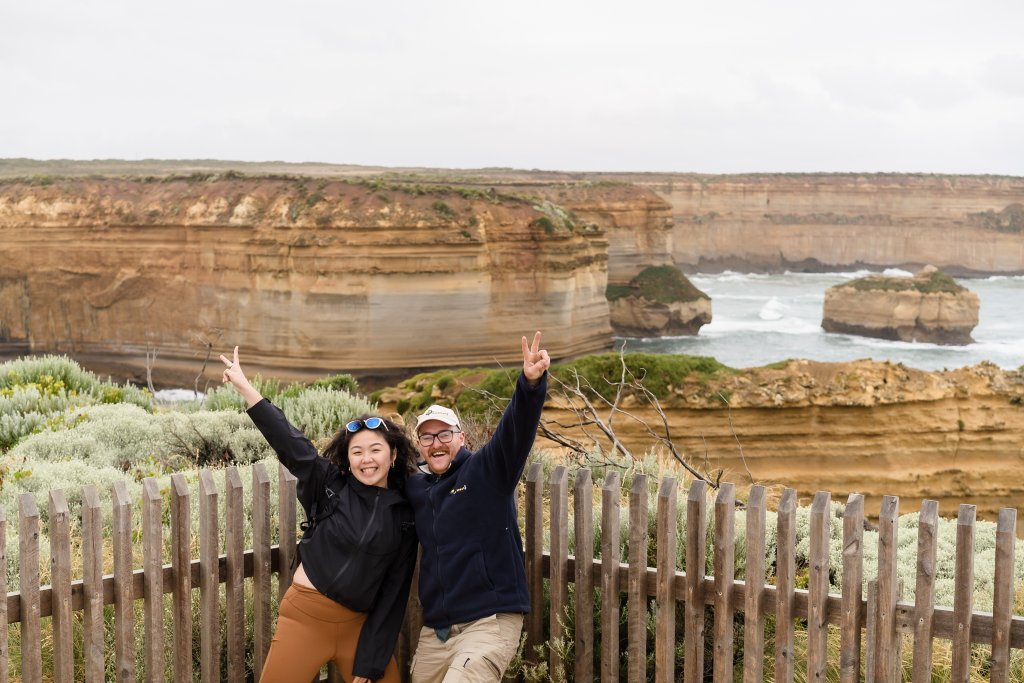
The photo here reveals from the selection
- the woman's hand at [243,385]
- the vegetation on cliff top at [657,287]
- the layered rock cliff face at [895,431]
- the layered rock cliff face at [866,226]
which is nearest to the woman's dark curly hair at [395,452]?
the woman's hand at [243,385]

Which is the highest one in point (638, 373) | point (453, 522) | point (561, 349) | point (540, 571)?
point (453, 522)

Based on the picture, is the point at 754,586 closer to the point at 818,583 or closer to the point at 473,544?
the point at 818,583

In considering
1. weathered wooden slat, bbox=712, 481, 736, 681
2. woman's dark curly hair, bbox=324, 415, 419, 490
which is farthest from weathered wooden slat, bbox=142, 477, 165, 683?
weathered wooden slat, bbox=712, 481, 736, 681

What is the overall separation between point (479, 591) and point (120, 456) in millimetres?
4771

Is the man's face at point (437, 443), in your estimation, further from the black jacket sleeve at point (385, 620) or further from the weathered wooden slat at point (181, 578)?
the weathered wooden slat at point (181, 578)

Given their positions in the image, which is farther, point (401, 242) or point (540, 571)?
point (401, 242)

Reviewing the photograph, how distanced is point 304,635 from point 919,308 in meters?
64.1

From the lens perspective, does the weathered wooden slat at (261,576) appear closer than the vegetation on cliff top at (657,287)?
Yes

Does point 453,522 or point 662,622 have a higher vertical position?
point 453,522

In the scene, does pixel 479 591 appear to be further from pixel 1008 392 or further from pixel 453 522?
pixel 1008 392

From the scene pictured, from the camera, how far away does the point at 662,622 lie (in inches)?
166

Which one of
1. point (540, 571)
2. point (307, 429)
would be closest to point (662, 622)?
point (540, 571)

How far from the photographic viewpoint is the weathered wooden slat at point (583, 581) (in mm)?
4289

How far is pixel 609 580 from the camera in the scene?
4320 millimetres
